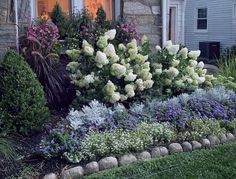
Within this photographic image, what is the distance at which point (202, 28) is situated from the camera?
17406mm

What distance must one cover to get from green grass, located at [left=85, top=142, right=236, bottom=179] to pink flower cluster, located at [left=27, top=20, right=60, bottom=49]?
2.41 m

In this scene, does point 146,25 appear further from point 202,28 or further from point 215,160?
point 202,28

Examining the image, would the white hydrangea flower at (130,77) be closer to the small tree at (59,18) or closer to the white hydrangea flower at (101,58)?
the white hydrangea flower at (101,58)

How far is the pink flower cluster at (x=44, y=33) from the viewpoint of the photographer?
210 inches

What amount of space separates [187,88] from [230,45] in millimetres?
11344

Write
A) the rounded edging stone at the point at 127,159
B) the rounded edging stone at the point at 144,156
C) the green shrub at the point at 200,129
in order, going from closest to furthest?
the rounded edging stone at the point at 127,159, the rounded edging stone at the point at 144,156, the green shrub at the point at 200,129

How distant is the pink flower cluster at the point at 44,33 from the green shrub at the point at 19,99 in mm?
800

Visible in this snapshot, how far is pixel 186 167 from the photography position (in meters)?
4.04

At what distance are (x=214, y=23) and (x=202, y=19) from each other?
64 cm

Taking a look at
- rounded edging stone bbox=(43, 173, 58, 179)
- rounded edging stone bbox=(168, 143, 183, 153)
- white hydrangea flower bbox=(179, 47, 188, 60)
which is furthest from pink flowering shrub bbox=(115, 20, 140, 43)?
rounded edging stone bbox=(43, 173, 58, 179)

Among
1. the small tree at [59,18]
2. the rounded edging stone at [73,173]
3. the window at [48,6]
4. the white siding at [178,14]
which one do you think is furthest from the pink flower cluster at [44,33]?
the white siding at [178,14]

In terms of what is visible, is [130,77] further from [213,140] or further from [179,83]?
[213,140]

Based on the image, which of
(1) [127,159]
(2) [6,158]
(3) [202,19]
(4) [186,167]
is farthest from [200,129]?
(3) [202,19]

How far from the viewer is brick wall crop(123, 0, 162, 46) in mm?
6475
